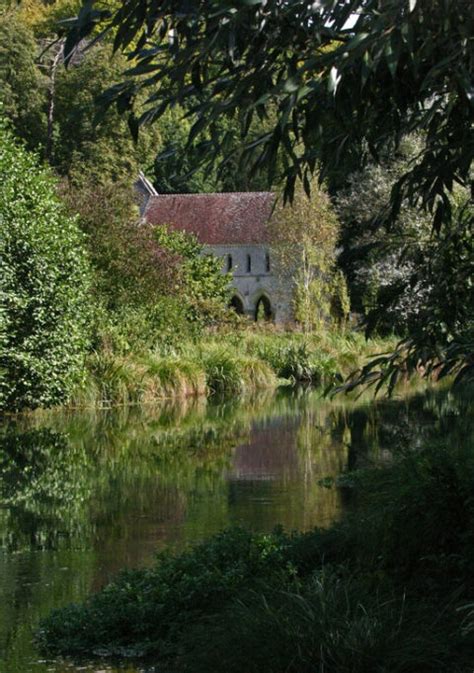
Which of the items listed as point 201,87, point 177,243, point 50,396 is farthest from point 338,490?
point 177,243

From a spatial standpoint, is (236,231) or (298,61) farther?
(236,231)

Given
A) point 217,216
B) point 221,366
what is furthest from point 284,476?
point 217,216

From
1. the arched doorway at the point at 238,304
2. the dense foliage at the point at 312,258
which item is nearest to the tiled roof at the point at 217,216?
the arched doorway at the point at 238,304

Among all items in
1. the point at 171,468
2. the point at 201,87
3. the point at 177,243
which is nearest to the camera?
the point at 201,87

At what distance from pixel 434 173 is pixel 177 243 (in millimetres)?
41488

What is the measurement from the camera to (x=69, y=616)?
8.34 m

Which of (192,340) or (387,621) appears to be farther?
(192,340)

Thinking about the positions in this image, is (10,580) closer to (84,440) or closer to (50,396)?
(84,440)

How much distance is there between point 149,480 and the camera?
676 inches

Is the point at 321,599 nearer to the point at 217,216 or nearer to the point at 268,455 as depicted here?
the point at 268,455

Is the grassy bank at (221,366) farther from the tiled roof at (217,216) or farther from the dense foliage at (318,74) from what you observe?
the tiled roof at (217,216)

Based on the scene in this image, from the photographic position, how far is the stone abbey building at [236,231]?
6650 centimetres

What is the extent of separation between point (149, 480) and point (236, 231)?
50.4 m

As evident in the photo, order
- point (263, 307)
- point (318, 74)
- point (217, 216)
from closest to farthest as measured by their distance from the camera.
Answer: point (318, 74), point (217, 216), point (263, 307)
